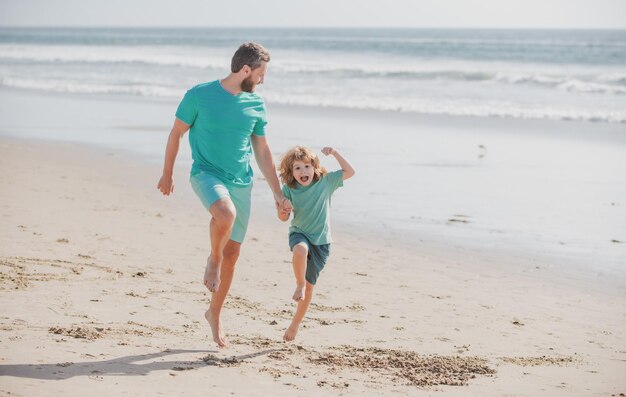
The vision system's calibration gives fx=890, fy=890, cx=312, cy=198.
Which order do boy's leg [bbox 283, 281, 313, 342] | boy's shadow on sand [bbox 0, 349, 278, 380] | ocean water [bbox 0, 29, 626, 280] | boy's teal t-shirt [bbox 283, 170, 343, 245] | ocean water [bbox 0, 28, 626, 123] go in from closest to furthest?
1. boy's shadow on sand [bbox 0, 349, 278, 380]
2. boy's teal t-shirt [bbox 283, 170, 343, 245]
3. boy's leg [bbox 283, 281, 313, 342]
4. ocean water [bbox 0, 29, 626, 280]
5. ocean water [bbox 0, 28, 626, 123]

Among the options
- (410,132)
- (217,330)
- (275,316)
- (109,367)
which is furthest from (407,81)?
(109,367)

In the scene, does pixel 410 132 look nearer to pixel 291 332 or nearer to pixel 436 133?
pixel 436 133

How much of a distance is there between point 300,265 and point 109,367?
122 cm

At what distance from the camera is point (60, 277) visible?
6.33 m

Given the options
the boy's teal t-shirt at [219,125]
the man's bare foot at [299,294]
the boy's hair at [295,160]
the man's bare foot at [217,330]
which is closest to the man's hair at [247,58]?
the boy's teal t-shirt at [219,125]

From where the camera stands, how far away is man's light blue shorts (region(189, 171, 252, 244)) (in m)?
4.86

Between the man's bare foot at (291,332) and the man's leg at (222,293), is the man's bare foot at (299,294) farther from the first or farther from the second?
the man's leg at (222,293)

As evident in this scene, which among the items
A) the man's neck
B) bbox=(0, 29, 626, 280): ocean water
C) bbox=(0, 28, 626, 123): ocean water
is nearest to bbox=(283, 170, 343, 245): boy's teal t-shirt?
the man's neck

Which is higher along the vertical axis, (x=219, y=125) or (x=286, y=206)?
(x=219, y=125)

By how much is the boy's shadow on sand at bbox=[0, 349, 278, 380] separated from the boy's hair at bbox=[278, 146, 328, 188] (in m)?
1.07

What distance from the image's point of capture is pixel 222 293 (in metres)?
5.24

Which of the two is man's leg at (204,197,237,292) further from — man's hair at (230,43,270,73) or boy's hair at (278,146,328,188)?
man's hair at (230,43,270,73)

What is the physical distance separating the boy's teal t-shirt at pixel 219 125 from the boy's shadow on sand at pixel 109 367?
1017 millimetres

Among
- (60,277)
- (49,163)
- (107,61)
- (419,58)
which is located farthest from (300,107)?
(419,58)
